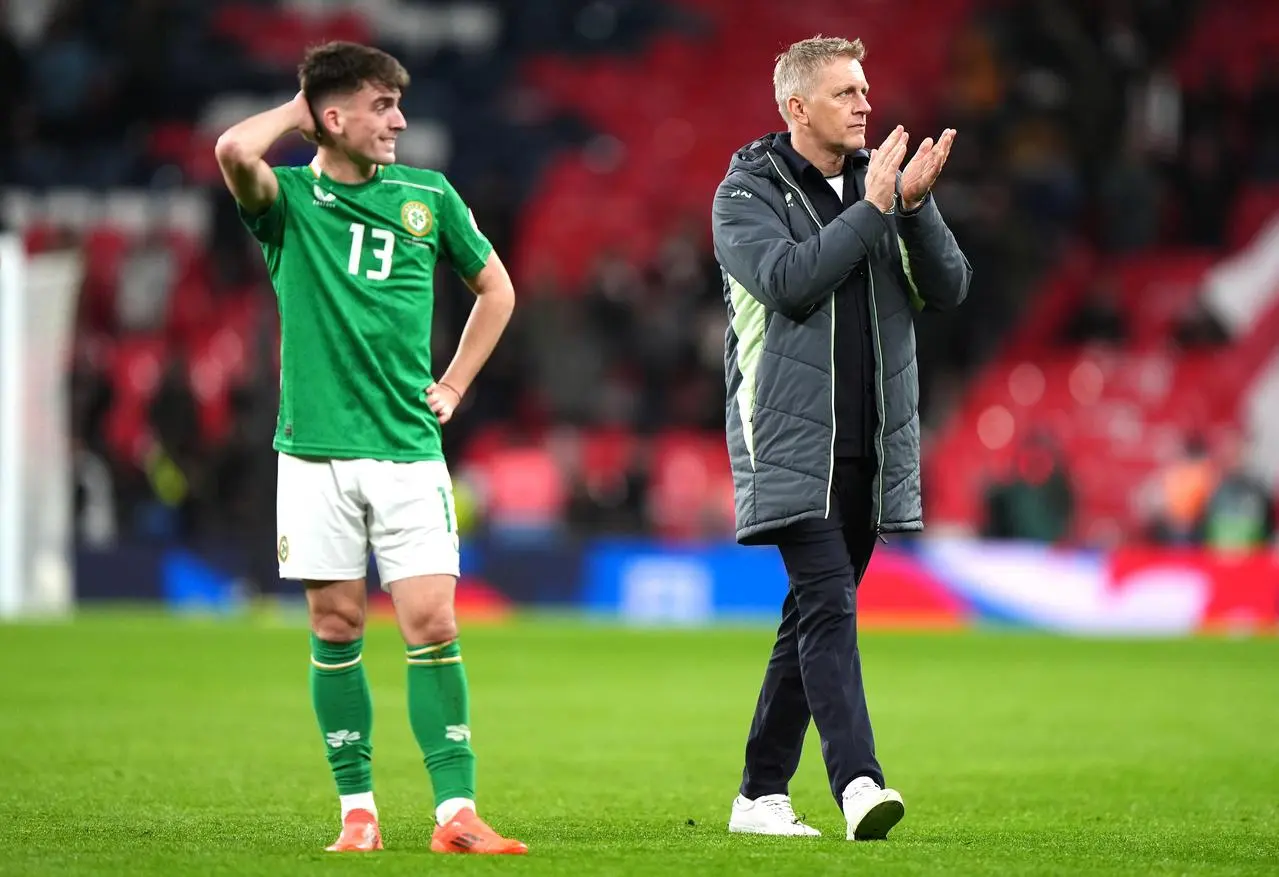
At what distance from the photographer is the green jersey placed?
593 cm

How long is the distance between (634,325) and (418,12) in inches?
284

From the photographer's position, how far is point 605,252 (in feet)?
84.4

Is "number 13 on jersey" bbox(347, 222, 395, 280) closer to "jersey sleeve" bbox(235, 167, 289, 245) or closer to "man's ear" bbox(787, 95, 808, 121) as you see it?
"jersey sleeve" bbox(235, 167, 289, 245)

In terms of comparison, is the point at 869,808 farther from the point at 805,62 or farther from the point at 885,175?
the point at 805,62

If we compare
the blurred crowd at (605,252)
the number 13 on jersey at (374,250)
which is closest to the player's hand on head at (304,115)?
the number 13 on jersey at (374,250)

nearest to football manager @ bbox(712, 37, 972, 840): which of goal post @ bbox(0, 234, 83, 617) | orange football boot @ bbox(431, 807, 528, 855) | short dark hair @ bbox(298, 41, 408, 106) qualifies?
orange football boot @ bbox(431, 807, 528, 855)

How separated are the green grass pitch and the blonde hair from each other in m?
2.24

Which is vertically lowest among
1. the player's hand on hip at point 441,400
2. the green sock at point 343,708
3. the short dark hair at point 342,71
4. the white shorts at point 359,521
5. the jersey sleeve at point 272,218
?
the green sock at point 343,708

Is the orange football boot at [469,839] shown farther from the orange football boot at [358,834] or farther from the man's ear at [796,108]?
the man's ear at [796,108]

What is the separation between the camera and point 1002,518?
2064 centimetres

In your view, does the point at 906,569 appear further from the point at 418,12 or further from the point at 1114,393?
the point at 418,12

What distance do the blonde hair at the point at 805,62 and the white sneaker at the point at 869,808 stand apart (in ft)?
6.53

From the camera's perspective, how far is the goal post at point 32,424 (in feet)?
59.9

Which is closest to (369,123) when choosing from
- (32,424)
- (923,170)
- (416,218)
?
(416,218)
